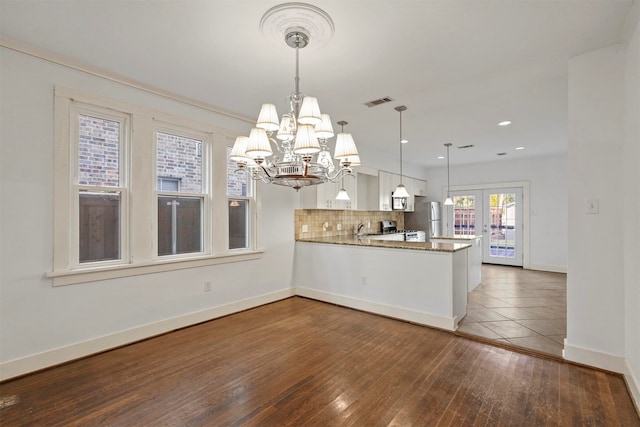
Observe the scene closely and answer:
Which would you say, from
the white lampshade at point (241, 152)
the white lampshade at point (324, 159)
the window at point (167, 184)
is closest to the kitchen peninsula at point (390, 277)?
the white lampshade at point (324, 159)

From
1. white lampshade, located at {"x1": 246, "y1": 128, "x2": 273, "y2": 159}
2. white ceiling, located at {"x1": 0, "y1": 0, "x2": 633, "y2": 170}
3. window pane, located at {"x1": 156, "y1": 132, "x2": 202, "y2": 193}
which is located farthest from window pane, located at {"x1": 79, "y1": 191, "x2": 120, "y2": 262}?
white lampshade, located at {"x1": 246, "y1": 128, "x2": 273, "y2": 159}

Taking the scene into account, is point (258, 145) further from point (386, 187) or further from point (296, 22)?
point (386, 187)

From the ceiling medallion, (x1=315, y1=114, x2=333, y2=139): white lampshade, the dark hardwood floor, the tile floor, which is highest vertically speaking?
the ceiling medallion

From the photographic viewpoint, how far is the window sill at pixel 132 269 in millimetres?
2752

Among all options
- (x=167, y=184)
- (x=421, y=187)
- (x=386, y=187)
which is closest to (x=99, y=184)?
(x=167, y=184)

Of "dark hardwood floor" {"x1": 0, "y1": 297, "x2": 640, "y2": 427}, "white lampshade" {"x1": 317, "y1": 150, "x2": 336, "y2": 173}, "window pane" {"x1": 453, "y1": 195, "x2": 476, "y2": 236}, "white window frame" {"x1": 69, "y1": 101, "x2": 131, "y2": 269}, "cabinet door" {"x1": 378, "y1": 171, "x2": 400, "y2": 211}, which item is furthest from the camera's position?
"window pane" {"x1": 453, "y1": 195, "x2": 476, "y2": 236}

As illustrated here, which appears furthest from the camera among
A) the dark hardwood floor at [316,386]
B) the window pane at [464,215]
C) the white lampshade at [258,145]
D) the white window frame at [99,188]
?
the window pane at [464,215]

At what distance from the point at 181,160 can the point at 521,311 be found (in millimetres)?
4776

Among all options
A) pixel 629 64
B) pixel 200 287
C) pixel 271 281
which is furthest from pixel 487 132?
pixel 200 287

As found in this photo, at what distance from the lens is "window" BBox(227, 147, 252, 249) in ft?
13.8

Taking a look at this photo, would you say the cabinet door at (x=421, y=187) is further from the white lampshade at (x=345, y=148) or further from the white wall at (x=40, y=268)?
the white wall at (x=40, y=268)

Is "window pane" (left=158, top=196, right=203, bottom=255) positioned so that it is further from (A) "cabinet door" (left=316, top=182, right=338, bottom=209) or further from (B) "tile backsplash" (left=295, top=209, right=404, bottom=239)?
(A) "cabinet door" (left=316, top=182, right=338, bottom=209)

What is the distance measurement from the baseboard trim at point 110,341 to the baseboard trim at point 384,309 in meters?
0.87

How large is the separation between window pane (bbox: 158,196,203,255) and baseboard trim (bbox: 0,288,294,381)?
2.62 ft
